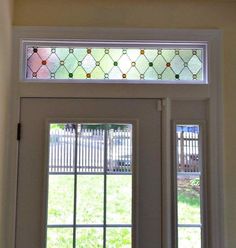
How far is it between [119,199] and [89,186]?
8.1 inches

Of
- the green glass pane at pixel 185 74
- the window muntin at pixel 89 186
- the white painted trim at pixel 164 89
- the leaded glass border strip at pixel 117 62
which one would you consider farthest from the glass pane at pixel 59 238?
the green glass pane at pixel 185 74

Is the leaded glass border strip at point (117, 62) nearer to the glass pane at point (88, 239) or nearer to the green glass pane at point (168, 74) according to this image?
the green glass pane at point (168, 74)

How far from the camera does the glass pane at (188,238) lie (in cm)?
207

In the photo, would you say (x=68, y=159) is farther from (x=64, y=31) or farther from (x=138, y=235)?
(x=64, y=31)

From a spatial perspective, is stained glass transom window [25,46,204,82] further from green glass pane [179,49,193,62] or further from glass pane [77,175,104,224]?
glass pane [77,175,104,224]

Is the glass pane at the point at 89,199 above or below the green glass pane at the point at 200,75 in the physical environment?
below

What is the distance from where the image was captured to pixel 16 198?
6.64 ft

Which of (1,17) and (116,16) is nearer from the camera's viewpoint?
(1,17)

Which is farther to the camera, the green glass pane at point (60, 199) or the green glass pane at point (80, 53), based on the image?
the green glass pane at point (80, 53)

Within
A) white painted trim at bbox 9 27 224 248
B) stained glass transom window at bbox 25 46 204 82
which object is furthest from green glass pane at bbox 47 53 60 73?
white painted trim at bbox 9 27 224 248

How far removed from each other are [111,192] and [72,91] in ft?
2.23

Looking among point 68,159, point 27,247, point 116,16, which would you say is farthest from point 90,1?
point 27,247

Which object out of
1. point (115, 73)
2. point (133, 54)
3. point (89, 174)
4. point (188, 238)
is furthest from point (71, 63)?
point (188, 238)

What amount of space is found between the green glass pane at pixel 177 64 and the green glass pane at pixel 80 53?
0.58m
